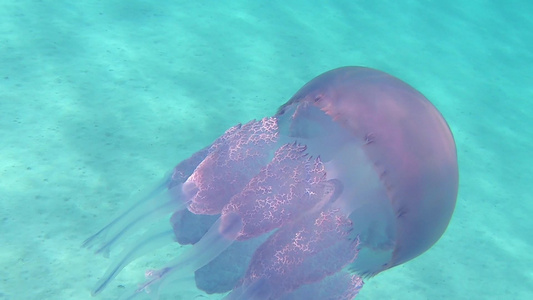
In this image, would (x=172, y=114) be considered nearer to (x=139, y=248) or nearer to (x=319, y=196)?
(x=139, y=248)

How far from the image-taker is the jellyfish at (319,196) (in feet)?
6.20

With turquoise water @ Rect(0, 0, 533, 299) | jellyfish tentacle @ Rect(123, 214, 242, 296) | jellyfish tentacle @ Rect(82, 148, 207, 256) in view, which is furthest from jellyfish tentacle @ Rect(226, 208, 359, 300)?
turquoise water @ Rect(0, 0, 533, 299)

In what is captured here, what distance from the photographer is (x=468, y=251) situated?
3908mm

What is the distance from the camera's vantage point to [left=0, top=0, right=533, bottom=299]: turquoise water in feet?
9.27

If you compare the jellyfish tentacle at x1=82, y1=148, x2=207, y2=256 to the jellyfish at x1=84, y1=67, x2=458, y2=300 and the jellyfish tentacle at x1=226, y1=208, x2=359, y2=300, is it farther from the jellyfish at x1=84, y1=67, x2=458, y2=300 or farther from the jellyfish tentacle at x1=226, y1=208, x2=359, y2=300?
the jellyfish tentacle at x1=226, y1=208, x2=359, y2=300

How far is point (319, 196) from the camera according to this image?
203 cm

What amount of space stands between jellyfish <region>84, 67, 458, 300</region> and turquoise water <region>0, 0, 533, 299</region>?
1.83 feet

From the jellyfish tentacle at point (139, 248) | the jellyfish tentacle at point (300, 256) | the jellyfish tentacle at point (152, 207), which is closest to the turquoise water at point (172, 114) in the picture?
the jellyfish tentacle at point (152, 207)

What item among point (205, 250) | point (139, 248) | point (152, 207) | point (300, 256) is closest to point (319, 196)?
point (300, 256)

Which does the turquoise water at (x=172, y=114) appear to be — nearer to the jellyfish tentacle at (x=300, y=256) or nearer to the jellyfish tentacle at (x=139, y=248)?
the jellyfish tentacle at (x=139, y=248)

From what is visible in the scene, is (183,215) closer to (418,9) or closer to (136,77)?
(136,77)

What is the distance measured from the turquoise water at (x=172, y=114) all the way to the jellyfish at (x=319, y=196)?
557 mm

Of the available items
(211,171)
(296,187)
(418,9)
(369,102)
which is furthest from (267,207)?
(418,9)

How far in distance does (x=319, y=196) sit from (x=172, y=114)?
2.39m
